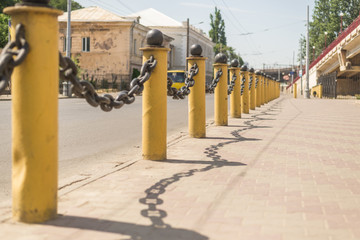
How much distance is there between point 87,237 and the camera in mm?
2828

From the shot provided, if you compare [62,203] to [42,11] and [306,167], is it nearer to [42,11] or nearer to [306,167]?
A: [42,11]

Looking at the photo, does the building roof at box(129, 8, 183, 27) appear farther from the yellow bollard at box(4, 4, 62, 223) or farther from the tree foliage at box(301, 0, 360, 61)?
the yellow bollard at box(4, 4, 62, 223)

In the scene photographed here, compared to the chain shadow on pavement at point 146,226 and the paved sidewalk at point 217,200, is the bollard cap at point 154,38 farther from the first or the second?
the chain shadow on pavement at point 146,226

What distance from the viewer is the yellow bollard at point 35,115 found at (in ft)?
9.84

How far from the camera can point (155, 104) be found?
560cm

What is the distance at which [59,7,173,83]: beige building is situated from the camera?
44938 millimetres

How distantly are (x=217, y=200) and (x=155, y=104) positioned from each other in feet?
6.93

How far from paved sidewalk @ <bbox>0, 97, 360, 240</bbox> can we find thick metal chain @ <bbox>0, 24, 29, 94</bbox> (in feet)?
3.02

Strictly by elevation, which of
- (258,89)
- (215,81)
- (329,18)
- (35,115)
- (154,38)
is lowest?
(35,115)

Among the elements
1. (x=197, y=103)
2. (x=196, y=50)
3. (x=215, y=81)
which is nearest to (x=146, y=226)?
(x=197, y=103)

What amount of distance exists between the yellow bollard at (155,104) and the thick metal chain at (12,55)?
8.78 ft

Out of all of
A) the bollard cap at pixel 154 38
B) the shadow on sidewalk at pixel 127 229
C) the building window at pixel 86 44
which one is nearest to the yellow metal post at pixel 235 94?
the bollard cap at pixel 154 38

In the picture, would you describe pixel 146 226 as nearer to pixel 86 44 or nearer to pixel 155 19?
pixel 86 44

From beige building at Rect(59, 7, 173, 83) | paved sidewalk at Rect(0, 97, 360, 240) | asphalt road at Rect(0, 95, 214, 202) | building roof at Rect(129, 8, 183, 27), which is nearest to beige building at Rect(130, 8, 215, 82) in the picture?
building roof at Rect(129, 8, 183, 27)
